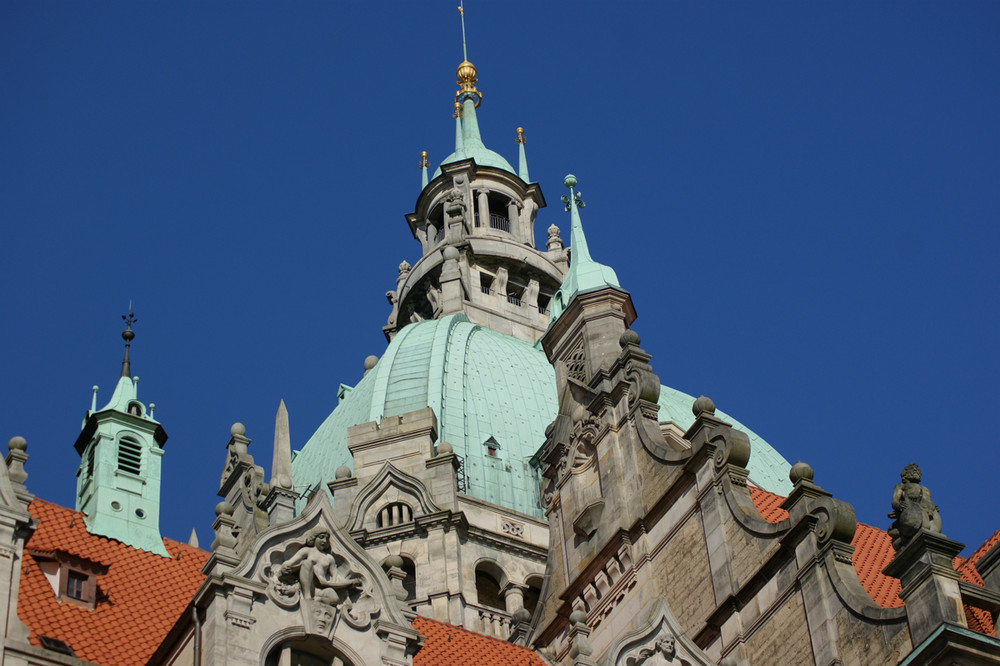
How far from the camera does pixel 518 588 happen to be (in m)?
50.0

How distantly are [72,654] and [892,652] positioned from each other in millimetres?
10956

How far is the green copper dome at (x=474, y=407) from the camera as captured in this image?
5566 cm

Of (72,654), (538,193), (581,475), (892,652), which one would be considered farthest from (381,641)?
(538,193)

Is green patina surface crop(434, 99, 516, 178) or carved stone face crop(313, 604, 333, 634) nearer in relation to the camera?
carved stone face crop(313, 604, 333, 634)

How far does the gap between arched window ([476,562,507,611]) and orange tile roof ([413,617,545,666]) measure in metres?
19.4

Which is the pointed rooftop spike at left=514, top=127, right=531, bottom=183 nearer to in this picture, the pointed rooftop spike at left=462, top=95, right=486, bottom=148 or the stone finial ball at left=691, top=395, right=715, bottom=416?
the pointed rooftop spike at left=462, top=95, right=486, bottom=148

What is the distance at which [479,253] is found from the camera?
7144cm

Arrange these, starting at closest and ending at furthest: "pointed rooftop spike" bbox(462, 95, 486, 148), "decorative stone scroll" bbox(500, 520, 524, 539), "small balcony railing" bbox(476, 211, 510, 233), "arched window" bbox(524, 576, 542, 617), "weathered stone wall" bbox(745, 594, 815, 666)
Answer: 1. "weathered stone wall" bbox(745, 594, 815, 666)
2. "arched window" bbox(524, 576, 542, 617)
3. "decorative stone scroll" bbox(500, 520, 524, 539)
4. "small balcony railing" bbox(476, 211, 510, 233)
5. "pointed rooftop spike" bbox(462, 95, 486, 148)

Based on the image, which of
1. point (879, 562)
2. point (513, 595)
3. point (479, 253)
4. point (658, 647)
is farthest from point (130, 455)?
point (479, 253)

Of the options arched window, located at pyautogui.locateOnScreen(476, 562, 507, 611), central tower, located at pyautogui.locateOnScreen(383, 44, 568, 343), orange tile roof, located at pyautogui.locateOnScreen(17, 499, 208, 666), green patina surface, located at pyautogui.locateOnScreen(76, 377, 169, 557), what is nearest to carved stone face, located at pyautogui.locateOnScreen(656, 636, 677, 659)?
orange tile roof, located at pyautogui.locateOnScreen(17, 499, 208, 666)

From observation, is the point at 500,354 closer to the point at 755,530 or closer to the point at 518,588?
the point at 518,588

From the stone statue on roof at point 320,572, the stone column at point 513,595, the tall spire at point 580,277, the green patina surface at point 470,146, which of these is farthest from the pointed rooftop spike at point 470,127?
the stone statue on roof at point 320,572

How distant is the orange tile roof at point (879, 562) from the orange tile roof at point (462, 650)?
481cm

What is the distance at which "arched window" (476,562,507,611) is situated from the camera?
50.1 m
